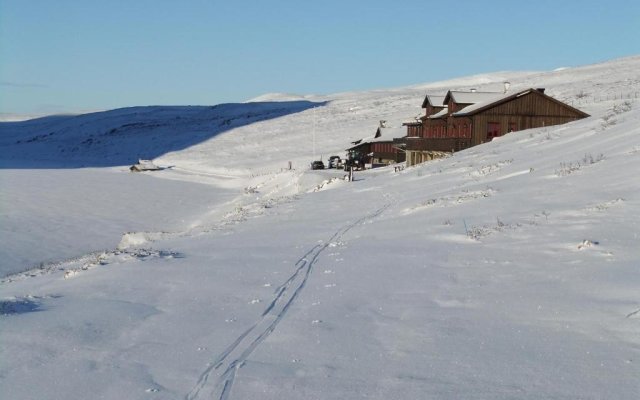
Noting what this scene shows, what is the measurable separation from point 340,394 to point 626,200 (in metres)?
10.3

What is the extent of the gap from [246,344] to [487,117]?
45255 millimetres

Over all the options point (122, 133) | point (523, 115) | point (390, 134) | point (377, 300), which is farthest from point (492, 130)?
point (122, 133)

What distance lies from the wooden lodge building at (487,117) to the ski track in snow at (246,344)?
128ft

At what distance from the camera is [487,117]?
5066cm

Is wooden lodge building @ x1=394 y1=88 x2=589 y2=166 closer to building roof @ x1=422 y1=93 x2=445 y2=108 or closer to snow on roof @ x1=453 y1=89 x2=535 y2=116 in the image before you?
snow on roof @ x1=453 y1=89 x2=535 y2=116

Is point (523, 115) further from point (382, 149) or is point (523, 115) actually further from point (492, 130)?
point (382, 149)

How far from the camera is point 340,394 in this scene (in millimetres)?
6586

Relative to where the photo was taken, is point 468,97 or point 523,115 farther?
point 468,97

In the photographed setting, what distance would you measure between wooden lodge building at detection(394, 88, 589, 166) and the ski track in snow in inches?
1541

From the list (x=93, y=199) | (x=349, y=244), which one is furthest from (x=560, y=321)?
(x=93, y=199)

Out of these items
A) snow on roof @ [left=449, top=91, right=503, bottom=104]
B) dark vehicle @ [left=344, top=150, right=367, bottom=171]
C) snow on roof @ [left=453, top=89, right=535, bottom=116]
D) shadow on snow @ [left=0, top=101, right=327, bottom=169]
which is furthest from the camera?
shadow on snow @ [left=0, top=101, right=327, bottom=169]

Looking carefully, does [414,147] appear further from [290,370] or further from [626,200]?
[290,370]

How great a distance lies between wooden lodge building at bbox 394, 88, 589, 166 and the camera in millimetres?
50531

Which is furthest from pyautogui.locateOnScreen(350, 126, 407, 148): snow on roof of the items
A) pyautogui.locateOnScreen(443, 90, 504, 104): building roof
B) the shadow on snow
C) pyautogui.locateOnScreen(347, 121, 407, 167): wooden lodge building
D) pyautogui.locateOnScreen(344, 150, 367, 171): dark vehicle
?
the shadow on snow
